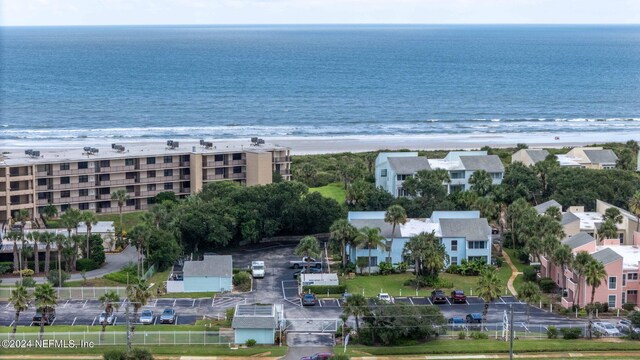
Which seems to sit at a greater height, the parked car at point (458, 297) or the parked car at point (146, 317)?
the parked car at point (458, 297)

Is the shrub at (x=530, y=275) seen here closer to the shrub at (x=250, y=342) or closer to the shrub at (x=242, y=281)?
the shrub at (x=242, y=281)

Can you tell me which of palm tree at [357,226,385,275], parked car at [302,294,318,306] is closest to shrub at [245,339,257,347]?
parked car at [302,294,318,306]

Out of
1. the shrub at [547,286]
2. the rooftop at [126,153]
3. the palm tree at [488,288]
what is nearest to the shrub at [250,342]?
the palm tree at [488,288]

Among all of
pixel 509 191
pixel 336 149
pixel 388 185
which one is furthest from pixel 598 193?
pixel 336 149

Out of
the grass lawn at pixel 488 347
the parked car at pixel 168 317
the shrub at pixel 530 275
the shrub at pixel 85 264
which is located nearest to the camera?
→ the grass lawn at pixel 488 347

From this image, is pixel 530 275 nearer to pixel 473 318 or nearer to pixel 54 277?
pixel 473 318

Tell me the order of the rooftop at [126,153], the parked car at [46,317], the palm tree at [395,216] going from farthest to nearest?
the rooftop at [126,153]
the palm tree at [395,216]
the parked car at [46,317]
